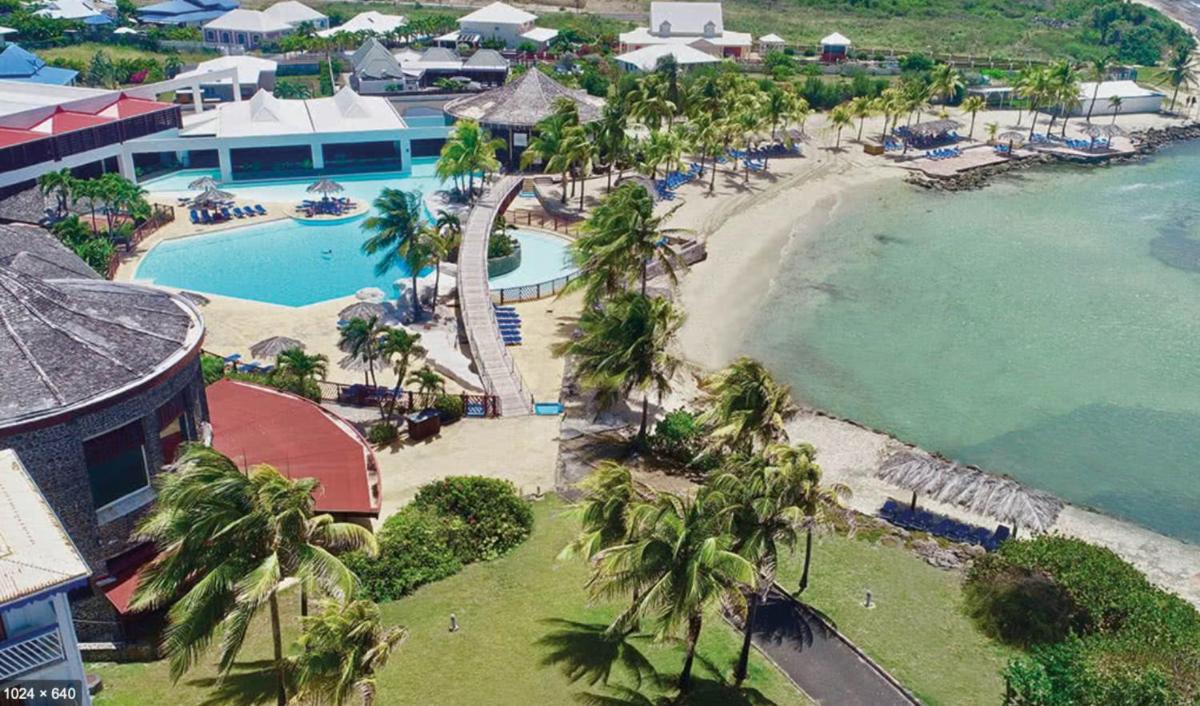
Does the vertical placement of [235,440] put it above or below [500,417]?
above

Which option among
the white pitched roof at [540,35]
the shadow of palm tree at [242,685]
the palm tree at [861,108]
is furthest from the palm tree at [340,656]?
the white pitched roof at [540,35]

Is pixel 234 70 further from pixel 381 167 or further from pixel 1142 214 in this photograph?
pixel 1142 214

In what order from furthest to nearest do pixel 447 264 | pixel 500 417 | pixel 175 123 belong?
pixel 175 123 < pixel 447 264 < pixel 500 417

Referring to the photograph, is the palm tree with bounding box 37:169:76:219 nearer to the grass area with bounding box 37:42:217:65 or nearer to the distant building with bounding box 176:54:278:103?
the distant building with bounding box 176:54:278:103

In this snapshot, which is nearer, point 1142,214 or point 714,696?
point 714,696

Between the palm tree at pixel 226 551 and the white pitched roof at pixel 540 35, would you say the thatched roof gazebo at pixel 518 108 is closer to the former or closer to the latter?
the white pitched roof at pixel 540 35

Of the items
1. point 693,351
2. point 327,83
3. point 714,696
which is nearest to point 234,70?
point 327,83
